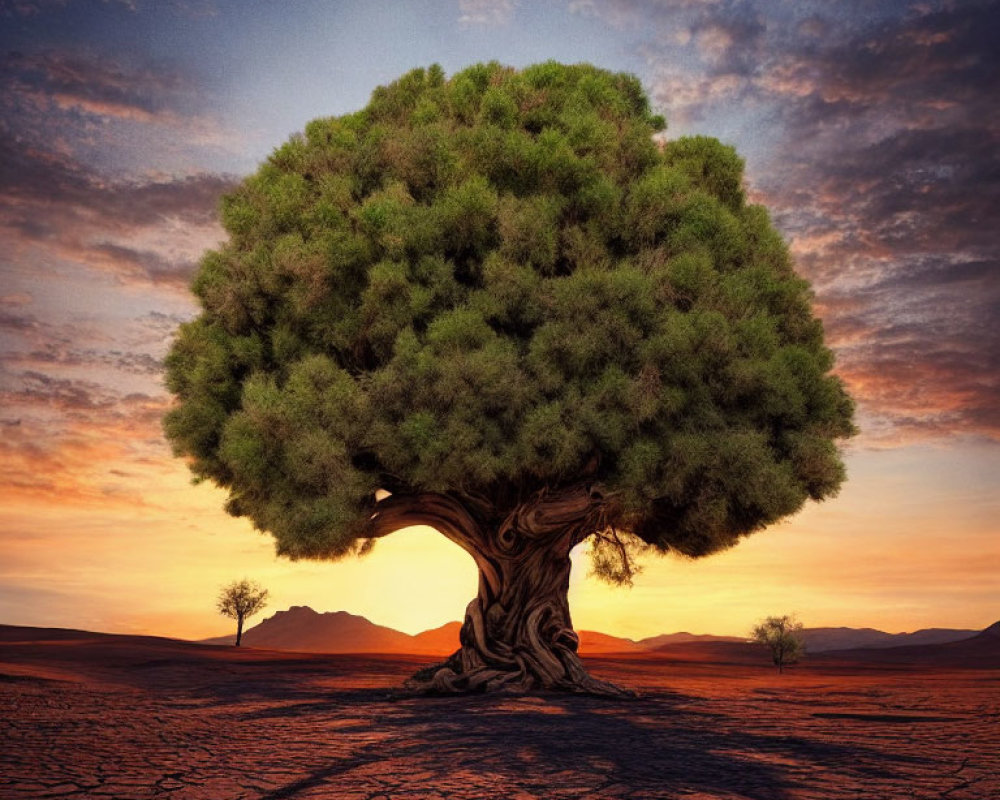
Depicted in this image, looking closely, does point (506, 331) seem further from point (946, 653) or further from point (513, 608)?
point (946, 653)

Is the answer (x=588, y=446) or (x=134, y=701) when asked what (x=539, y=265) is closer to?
(x=588, y=446)

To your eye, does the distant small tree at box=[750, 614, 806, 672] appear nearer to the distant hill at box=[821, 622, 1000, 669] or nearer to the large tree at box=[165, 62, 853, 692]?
the distant hill at box=[821, 622, 1000, 669]

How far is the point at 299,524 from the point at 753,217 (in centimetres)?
1043

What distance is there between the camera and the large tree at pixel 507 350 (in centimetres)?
1380

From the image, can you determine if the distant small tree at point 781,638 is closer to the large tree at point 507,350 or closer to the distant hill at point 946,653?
the distant hill at point 946,653

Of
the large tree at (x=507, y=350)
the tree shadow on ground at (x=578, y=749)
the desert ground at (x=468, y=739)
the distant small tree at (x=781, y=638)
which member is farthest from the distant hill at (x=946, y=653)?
the tree shadow on ground at (x=578, y=749)

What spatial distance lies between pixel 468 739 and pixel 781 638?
20511 mm

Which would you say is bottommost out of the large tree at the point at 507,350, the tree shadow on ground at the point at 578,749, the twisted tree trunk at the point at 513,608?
the tree shadow on ground at the point at 578,749

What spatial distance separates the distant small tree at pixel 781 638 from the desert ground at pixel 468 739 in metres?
8.96

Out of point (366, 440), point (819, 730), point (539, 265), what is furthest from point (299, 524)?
point (819, 730)

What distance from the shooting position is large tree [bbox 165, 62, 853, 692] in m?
13.8

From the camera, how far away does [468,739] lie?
10.3m

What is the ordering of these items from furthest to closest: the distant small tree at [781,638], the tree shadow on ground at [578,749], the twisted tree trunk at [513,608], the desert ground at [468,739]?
1. the distant small tree at [781,638]
2. the twisted tree trunk at [513,608]
3. the tree shadow on ground at [578,749]
4. the desert ground at [468,739]

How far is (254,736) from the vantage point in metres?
10.8
